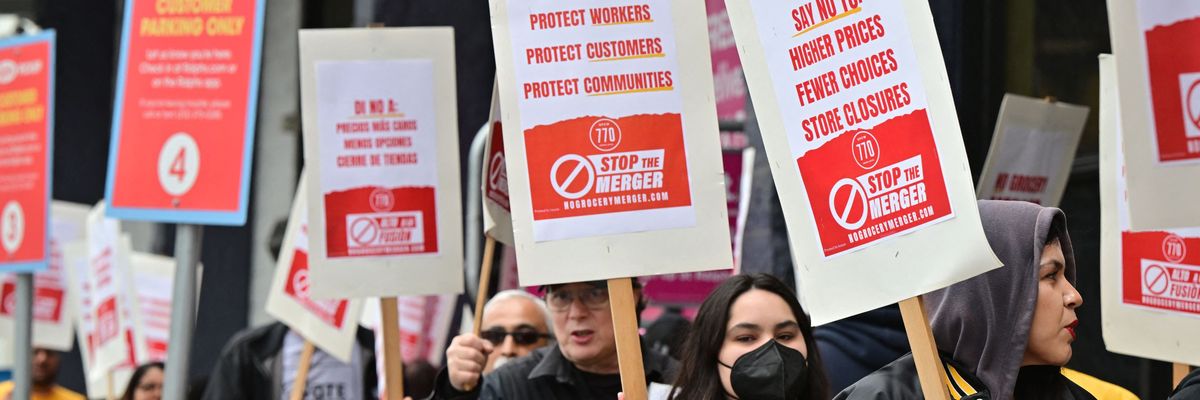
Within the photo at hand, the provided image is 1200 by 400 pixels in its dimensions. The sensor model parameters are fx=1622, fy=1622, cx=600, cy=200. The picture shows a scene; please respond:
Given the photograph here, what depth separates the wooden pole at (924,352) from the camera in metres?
3.13

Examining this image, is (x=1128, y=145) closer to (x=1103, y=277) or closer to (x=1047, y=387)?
(x=1047, y=387)

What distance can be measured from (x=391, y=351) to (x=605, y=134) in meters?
1.39

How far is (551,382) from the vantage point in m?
5.06

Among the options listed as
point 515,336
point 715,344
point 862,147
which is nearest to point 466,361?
point 515,336

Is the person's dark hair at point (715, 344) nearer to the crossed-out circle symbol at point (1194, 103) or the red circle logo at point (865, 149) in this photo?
the red circle logo at point (865, 149)

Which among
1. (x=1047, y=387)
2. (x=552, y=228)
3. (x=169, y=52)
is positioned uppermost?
(x=169, y=52)

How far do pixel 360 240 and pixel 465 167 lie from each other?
Answer: 4.71 m

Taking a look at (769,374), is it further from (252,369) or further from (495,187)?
(252,369)

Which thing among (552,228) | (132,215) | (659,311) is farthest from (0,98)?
(552,228)

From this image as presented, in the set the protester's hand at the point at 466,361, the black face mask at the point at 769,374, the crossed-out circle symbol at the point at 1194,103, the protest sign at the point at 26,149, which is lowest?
the black face mask at the point at 769,374

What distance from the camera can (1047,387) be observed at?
3.65 m

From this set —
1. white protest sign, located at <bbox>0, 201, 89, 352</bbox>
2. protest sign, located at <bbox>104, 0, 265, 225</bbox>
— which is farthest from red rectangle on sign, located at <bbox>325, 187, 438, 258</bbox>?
white protest sign, located at <bbox>0, 201, 89, 352</bbox>

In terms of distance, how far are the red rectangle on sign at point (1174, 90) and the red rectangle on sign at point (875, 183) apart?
66cm

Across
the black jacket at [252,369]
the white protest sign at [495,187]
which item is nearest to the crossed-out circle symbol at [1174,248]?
the white protest sign at [495,187]
